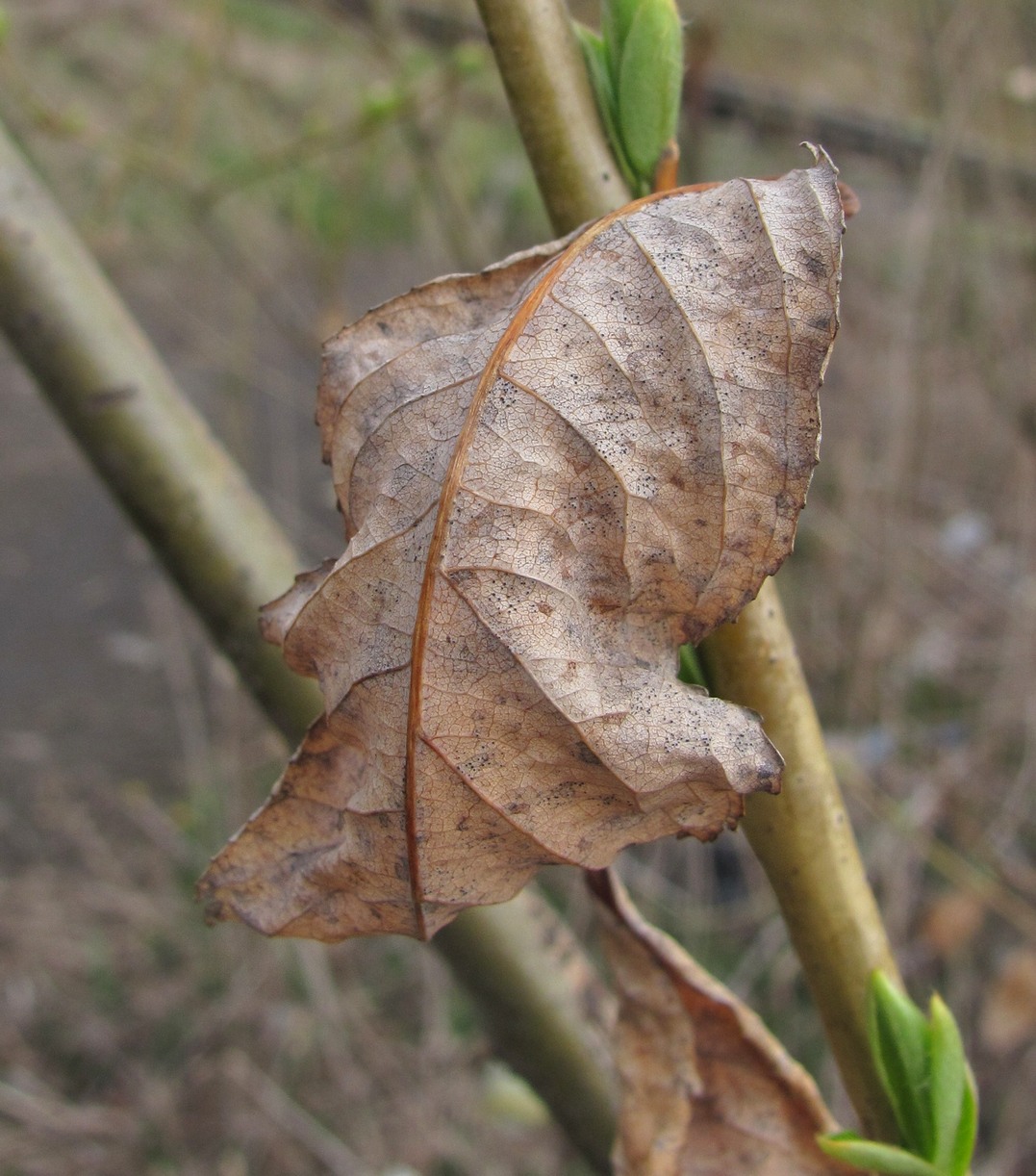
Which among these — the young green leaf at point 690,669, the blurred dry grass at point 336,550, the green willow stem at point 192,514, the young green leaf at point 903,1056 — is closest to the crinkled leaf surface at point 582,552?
the young green leaf at point 690,669

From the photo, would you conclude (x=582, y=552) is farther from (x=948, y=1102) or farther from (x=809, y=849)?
(x=948, y=1102)

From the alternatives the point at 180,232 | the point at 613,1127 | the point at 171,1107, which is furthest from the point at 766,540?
the point at 180,232

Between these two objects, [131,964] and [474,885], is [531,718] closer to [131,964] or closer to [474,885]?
[474,885]

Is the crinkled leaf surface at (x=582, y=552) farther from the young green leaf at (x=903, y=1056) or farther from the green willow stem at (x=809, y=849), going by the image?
the young green leaf at (x=903, y=1056)

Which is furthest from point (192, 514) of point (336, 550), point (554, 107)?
point (336, 550)

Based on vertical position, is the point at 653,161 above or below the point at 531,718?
above

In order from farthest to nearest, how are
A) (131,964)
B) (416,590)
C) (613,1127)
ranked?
(131,964), (613,1127), (416,590)
